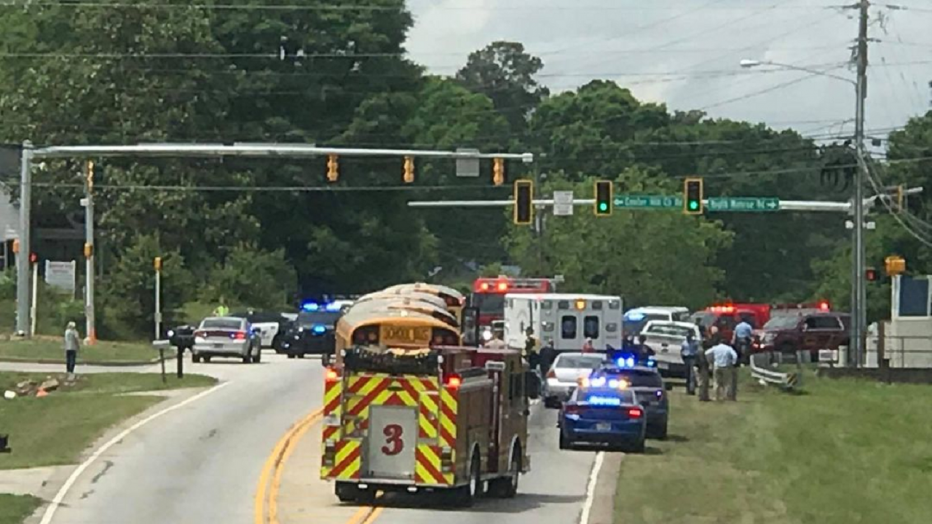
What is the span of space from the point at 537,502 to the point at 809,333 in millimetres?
40974

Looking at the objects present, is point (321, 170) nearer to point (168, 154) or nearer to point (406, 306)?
point (168, 154)

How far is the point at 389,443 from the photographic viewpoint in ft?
87.2

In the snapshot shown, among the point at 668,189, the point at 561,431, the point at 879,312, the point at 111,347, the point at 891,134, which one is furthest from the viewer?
the point at 668,189

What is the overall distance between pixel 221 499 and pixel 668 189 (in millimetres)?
86631

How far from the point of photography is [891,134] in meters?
105

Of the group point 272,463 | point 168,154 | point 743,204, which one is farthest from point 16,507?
point 743,204

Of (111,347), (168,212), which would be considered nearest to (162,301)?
(168,212)

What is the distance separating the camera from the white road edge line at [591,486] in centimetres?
2696

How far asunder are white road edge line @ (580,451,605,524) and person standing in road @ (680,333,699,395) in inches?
556

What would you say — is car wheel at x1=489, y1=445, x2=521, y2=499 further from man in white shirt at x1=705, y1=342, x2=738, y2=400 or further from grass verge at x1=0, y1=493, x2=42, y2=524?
man in white shirt at x1=705, y1=342, x2=738, y2=400

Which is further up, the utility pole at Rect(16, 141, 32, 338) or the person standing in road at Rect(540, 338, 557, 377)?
the utility pole at Rect(16, 141, 32, 338)

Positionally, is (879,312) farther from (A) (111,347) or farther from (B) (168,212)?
(A) (111,347)

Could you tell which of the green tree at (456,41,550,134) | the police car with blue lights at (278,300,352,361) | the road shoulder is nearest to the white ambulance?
the police car with blue lights at (278,300,352,361)

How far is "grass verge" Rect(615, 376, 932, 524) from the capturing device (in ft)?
93.8
